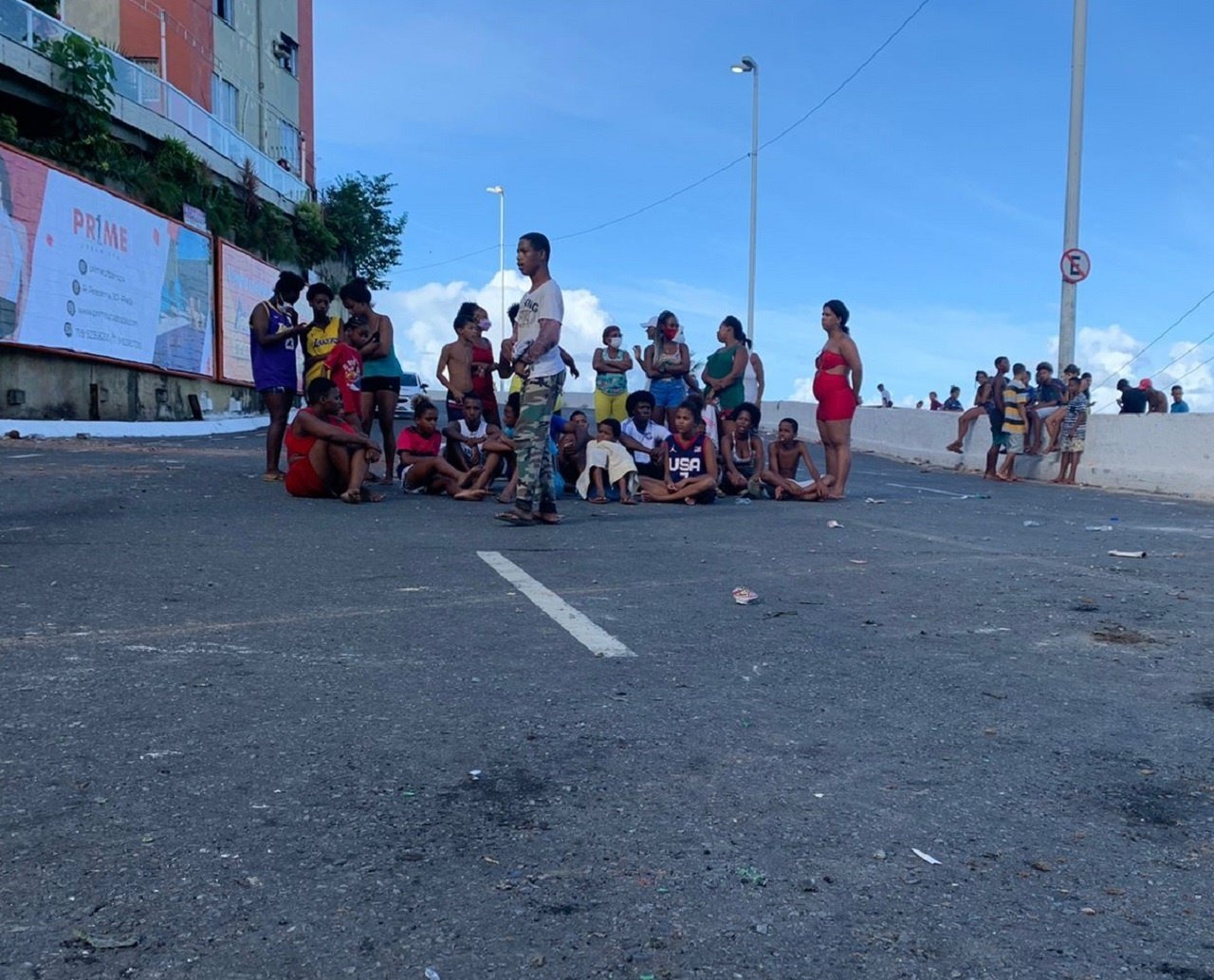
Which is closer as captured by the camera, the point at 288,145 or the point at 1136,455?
the point at 1136,455

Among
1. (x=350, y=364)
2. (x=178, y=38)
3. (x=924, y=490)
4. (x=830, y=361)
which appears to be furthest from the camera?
(x=178, y=38)

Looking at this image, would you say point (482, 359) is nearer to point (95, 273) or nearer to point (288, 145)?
point (95, 273)

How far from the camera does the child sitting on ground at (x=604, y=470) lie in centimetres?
1085

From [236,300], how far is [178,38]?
6.34 meters

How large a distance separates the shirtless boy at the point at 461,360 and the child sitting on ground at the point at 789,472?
2927 millimetres

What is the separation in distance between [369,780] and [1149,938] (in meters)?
1.70

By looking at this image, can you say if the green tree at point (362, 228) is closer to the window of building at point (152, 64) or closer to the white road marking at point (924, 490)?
the window of building at point (152, 64)

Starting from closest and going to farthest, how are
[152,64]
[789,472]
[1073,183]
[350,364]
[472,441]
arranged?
[350,364], [472,441], [789,472], [1073,183], [152,64]

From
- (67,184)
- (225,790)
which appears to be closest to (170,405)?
(67,184)

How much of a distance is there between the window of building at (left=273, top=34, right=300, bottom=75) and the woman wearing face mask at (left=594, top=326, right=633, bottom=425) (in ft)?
99.3

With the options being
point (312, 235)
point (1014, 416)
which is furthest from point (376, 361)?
point (312, 235)

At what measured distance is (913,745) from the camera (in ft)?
11.1

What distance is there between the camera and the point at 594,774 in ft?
10.00

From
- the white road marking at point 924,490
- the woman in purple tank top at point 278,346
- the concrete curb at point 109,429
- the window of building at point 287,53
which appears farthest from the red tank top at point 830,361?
the window of building at point 287,53
